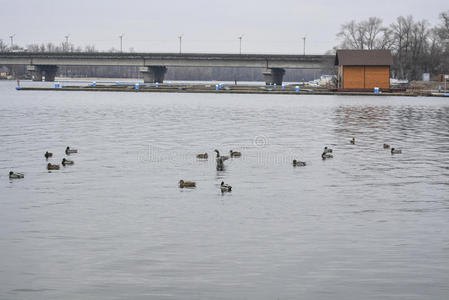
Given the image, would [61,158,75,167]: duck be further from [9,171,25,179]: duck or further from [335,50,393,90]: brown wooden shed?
[335,50,393,90]: brown wooden shed

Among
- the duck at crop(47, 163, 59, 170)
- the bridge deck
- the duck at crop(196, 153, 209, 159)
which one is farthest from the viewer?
the bridge deck

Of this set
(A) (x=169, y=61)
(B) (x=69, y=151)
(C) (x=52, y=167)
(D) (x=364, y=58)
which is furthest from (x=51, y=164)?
(A) (x=169, y=61)

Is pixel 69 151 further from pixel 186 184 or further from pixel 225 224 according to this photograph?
pixel 225 224

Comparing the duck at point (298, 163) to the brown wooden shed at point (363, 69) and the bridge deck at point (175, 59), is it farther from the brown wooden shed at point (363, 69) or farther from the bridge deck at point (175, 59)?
the bridge deck at point (175, 59)

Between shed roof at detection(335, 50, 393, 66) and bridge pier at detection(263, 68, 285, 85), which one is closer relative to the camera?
shed roof at detection(335, 50, 393, 66)

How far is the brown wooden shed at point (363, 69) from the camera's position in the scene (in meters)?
114

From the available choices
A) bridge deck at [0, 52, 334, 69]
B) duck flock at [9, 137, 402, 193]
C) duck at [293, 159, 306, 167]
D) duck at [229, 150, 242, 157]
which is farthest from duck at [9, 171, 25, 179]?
bridge deck at [0, 52, 334, 69]

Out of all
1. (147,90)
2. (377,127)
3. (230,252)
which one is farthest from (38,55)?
(230,252)

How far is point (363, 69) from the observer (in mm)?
114375

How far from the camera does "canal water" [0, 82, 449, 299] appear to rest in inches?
517

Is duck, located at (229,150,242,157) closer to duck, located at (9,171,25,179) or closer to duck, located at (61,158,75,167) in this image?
duck, located at (61,158,75,167)

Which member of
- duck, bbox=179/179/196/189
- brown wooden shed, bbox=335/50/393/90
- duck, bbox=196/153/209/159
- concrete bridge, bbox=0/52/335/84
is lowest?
duck, bbox=179/179/196/189

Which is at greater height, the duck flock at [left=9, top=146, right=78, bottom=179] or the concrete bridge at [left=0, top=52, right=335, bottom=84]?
the concrete bridge at [left=0, top=52, right=335, bottom=84]

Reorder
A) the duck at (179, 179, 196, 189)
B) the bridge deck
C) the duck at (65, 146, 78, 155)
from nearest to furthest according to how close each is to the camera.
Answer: the duck at (179, 179, 196, 189), the duck at (65, 146, 78, 155), the bridge deck
